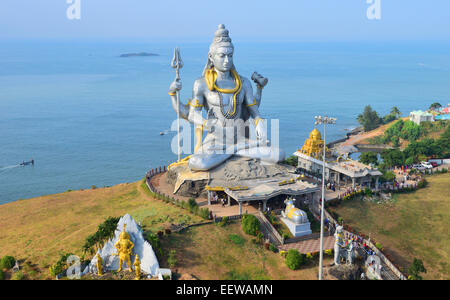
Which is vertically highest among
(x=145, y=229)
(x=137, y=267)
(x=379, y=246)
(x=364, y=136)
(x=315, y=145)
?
(x=315, y=145)

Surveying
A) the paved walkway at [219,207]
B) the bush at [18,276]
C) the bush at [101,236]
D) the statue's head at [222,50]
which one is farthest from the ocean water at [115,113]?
the bush at [101,236]

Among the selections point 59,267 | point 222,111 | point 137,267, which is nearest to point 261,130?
point 222,111

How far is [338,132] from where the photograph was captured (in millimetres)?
59156

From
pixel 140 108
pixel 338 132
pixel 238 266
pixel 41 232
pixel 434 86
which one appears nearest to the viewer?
pixel 238 266

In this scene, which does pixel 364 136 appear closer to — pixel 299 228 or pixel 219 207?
pixel 219 207

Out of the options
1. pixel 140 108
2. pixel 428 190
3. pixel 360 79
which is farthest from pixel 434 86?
pixel 428 190

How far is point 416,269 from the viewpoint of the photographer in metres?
19.3

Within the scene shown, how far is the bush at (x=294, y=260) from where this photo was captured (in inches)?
738

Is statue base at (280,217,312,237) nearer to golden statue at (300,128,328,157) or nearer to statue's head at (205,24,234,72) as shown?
statue's head at (205,24,234,72)

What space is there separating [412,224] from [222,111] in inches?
472

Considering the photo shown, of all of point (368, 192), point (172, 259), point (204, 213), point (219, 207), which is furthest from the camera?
point (368, 192)

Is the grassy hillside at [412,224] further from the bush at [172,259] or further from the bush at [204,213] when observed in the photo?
the bush at [172,259]

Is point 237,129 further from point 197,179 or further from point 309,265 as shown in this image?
point 309,265
